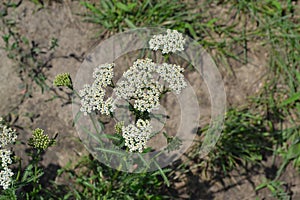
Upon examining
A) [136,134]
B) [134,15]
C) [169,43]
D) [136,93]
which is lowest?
[136,134]

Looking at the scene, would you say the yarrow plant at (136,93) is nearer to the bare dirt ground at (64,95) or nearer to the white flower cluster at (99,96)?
the white flower cluster at (99,96)

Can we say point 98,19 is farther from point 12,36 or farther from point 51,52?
point 12,36

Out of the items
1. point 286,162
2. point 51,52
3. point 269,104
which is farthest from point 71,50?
point 286,162

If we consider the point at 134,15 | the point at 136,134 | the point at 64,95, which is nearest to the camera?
the point at 136,134

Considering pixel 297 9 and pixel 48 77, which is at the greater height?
pixel 297 9

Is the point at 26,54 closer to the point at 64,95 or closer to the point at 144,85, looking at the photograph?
the point at 64,95

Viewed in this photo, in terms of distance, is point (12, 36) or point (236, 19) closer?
point (12, 36)

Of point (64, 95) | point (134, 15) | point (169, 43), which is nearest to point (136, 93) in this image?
point (169, 43)
